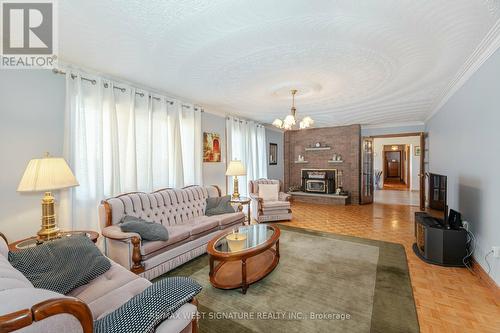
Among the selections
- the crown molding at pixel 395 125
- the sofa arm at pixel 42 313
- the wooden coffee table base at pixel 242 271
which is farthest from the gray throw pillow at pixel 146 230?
the crown molding at pixel 395 125

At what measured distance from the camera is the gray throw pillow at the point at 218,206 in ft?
13.0

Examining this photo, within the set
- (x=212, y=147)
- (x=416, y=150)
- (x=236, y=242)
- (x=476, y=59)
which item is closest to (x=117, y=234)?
(x=236, y=242)

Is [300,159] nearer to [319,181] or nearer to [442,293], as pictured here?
[319,181]

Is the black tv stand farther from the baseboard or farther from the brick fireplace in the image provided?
the brick fireplace

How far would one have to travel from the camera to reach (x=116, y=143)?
323cm

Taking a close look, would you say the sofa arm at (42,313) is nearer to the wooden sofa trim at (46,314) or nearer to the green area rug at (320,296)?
the wooden sofa trim at (46,314)

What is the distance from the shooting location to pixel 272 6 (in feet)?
5.80

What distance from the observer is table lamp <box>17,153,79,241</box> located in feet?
6.63

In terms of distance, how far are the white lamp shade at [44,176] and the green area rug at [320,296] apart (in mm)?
1585

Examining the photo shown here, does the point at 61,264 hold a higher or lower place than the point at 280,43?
lower

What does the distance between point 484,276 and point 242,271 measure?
282 cm

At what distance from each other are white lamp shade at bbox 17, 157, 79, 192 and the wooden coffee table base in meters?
1.70

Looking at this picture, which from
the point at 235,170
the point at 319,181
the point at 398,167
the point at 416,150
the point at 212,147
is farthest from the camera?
the point at 398,167

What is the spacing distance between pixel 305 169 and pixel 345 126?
6.59 feet
